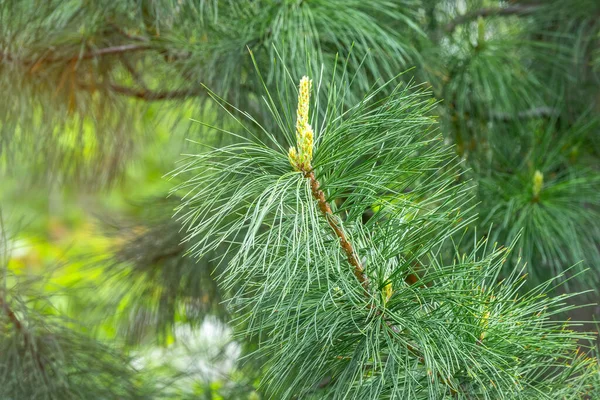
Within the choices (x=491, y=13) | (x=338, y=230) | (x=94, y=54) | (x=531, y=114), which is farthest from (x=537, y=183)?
(x=94, y=54)

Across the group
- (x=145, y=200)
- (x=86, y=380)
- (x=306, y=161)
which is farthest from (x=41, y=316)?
(x=306, y=161)

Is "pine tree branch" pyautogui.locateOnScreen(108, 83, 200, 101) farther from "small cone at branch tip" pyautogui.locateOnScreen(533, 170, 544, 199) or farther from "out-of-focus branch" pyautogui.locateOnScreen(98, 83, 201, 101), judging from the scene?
"small cone at branch tip" pyautogui.locateOnScreen(533, 170, 544, 199)

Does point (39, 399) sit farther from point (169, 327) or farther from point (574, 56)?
point (574, 56)

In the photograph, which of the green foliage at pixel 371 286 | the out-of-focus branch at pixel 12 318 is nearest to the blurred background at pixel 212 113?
the out-of-focus branch at pixel 12 318

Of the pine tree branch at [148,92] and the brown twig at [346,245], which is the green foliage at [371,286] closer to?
the brown twig at [346,245]

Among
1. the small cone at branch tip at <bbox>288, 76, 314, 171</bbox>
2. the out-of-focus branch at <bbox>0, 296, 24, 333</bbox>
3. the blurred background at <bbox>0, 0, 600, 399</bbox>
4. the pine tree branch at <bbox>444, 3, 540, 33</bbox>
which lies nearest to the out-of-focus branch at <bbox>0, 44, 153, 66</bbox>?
the blurred background at <bbox>0, 0, 600, 399</bbox>

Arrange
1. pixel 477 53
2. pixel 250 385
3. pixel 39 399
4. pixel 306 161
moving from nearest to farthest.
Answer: pixel 306 161
pixel 39 399
pixel 477 53
pixel 250 385

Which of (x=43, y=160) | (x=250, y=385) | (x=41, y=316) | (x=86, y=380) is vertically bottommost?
(x=250, y=385)
